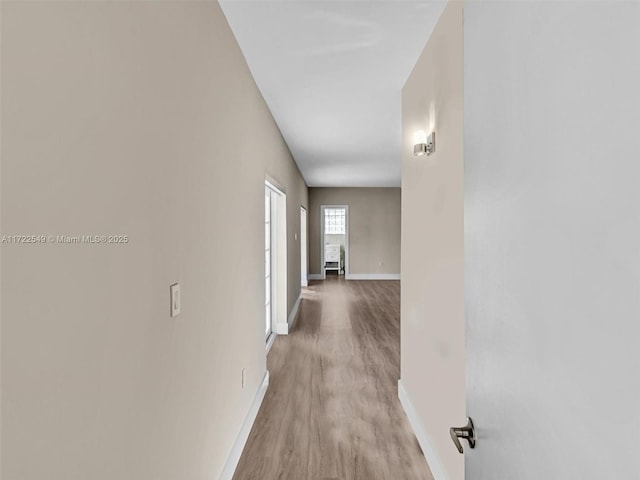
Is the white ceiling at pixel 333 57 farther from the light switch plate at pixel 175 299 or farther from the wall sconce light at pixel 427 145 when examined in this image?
the light switch plate at pixel 175 299

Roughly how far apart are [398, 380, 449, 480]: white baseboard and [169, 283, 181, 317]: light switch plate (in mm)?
1504

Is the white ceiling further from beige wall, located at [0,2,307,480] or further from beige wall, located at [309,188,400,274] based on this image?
beige wall, located at [309,188,400,274]

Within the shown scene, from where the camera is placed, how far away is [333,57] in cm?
221

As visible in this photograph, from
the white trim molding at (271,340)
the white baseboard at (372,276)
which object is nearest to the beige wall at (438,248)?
the white trim molding at (271,340)

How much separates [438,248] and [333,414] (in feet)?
4.80

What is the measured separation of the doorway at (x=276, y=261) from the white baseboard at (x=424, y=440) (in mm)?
2108

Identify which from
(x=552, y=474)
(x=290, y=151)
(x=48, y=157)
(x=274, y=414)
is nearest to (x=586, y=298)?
(x=552, y=474)

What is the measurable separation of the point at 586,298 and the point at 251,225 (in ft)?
7.40

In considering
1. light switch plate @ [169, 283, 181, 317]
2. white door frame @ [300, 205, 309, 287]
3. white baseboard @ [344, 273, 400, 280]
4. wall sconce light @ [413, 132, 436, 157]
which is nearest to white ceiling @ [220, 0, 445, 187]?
wall sconce light @ [413, 132, 436, 157]

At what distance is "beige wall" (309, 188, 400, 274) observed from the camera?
9.35m

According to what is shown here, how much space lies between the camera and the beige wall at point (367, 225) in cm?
935

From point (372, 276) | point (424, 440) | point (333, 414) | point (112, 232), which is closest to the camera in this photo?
point (112, 232)

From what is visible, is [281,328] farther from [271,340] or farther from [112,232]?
[112,232]

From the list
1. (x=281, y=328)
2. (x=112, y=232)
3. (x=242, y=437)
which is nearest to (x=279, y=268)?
(x=281, y=328)
